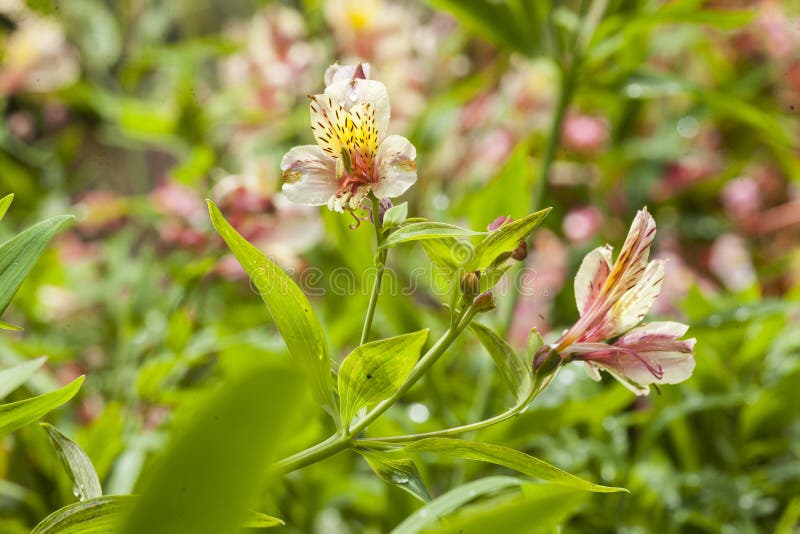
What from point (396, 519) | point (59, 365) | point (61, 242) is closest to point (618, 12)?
point (396, 519)

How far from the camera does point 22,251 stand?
0.27 metres

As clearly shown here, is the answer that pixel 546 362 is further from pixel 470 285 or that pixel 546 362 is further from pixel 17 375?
pixel 17 375

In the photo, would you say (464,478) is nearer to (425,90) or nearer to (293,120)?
(293,120)

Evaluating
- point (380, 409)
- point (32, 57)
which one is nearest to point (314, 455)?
point (380, 409)

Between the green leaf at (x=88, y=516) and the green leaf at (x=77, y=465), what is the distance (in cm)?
2

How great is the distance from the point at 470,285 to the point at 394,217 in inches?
1.4

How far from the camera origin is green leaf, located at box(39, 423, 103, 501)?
0.89 feet

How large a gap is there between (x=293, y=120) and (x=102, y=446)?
0.52 meters

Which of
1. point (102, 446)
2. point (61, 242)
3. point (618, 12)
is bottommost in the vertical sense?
point (61, 242)

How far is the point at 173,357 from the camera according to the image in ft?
1.86

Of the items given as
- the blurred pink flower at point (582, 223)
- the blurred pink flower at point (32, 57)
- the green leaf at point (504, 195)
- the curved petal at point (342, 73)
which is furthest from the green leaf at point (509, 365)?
the blurred pink flower at point (32, 57)

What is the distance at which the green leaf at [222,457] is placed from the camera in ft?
0.53

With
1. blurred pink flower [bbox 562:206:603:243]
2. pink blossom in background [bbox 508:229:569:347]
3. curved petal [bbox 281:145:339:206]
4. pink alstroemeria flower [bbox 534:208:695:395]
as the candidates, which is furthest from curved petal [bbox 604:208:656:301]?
blurred pink flower [bbox 562:206:603:243]

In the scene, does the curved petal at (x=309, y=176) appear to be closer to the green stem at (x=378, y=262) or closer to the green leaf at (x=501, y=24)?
the green stem at (x=378, y=262)
